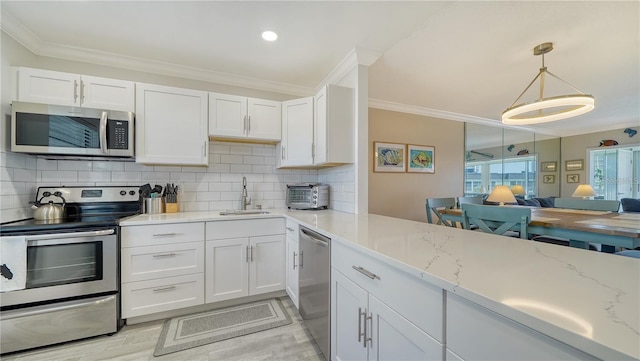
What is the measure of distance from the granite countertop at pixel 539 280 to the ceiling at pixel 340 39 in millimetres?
1648

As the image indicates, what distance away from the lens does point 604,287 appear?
0.67 meters

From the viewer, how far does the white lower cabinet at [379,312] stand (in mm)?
850

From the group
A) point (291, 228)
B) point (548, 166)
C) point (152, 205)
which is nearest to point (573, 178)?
point (548, 166)

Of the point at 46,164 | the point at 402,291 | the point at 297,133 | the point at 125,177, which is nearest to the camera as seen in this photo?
the point at 402,291

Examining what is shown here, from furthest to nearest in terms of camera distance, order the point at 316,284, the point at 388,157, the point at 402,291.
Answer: the point at 388,157
the point at 316,284
the point at 402,291

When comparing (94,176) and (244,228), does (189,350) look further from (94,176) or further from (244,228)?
(94,176)

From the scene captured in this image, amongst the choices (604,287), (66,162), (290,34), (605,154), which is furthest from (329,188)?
(605,154)

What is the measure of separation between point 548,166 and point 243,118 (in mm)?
6925

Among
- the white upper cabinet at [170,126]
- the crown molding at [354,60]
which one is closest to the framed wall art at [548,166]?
the crown molding at [354,60]

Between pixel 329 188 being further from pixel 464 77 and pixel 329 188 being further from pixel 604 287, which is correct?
pixel 604 287

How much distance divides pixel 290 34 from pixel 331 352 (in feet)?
7.71

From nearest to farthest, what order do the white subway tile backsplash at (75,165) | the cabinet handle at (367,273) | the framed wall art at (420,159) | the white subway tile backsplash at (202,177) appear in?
the cabinet handle at (367,273)
the white subway tile backsplash at (202,177)
the white subway tile backsplash at (75,165)
the framed wall art at (420,159)

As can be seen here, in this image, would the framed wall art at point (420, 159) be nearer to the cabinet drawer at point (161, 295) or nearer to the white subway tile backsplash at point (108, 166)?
the cabinet drawer at point (161, 295)

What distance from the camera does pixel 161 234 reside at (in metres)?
2.05
